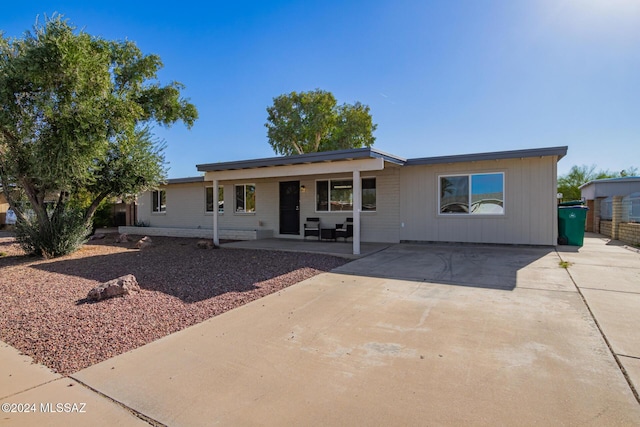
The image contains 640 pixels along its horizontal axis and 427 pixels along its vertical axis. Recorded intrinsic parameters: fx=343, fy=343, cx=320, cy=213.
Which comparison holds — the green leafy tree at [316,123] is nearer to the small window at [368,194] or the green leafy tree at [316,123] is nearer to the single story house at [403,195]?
the single story house at [403,195]

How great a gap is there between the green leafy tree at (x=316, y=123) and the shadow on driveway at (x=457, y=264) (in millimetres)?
20288

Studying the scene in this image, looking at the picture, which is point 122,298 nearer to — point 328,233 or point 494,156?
point 328,233

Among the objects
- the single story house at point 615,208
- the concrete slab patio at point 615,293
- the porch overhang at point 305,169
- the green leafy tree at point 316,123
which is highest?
the green leafy tree at point 316,123

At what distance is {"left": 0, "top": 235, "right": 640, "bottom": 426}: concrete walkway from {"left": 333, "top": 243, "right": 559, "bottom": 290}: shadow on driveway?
31.5 inches

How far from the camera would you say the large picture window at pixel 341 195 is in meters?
11.4

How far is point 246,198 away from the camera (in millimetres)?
14117

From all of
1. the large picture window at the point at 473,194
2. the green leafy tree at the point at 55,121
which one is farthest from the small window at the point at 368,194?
the green leafy tree at the point at 55,121

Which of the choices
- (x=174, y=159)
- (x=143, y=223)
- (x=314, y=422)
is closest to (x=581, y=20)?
(x=314, y=422)

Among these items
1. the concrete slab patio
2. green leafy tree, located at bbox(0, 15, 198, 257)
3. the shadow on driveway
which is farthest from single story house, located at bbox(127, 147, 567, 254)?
green leafy tree, located at bbox(0, 15, 198, 257)

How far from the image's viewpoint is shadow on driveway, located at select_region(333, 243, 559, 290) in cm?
584

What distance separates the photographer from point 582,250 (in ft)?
29.4

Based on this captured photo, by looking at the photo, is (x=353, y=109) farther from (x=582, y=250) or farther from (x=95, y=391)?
(x=95, y=391)

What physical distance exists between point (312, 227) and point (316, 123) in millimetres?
17542

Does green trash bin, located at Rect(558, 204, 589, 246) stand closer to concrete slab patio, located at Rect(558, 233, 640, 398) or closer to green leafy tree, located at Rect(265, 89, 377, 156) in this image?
concrete slab patio, located at Rect(558, 233, 640, 398)
